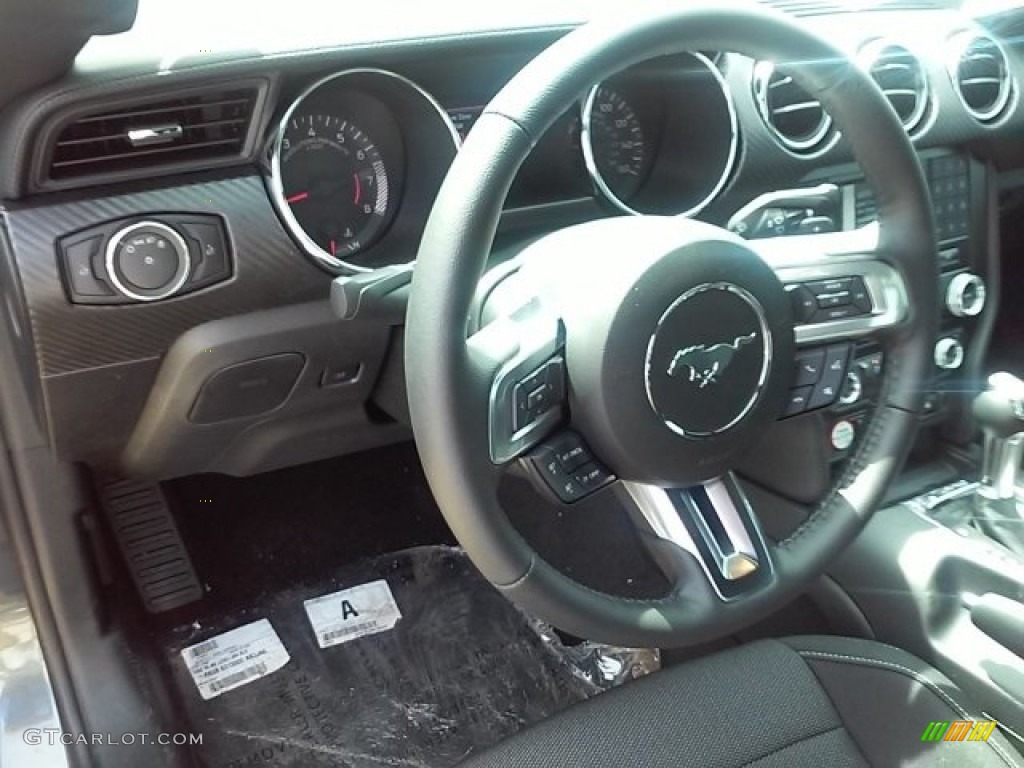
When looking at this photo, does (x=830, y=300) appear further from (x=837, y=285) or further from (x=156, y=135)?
(x=156, y=135)

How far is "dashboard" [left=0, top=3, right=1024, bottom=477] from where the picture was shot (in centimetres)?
119

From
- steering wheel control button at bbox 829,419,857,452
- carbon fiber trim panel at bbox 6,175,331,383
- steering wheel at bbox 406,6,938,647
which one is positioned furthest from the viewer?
steering wheel control button at bbox 829,419,857,452

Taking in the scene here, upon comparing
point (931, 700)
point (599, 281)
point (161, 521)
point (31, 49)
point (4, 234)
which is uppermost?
point (31, 49)

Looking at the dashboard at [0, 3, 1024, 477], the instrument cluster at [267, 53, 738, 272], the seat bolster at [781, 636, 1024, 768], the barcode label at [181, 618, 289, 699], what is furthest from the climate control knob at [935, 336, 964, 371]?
the barcode label at [181, 618, 289, 699]

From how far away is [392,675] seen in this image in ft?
5.72

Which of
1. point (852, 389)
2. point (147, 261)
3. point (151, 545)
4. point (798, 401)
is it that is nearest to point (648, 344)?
point (798, 401)

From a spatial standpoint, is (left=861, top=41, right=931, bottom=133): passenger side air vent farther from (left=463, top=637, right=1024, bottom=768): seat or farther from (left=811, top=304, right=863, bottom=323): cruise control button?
(left=463, top=637, right=1024, bottom=768): seat

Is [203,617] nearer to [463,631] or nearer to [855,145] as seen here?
[463,631]

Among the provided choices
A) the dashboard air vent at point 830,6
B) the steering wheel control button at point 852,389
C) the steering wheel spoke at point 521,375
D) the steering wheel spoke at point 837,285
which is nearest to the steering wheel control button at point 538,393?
the steering wheel spoke at point 521,375

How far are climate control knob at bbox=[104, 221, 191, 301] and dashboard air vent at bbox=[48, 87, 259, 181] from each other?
0.21ft

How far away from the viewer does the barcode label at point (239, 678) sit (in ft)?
5.56

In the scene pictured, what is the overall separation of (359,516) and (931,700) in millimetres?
974

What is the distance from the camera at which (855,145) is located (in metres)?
1.14

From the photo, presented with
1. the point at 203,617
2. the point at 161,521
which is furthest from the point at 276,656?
the point at 161,521
